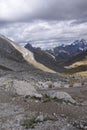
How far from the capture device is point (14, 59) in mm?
93312

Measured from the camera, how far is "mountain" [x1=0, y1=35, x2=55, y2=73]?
81.9 meters

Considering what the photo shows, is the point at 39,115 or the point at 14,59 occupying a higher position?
the point at 14,59

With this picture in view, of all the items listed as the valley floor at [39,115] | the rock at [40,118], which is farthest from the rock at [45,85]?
the rock at [40,118]

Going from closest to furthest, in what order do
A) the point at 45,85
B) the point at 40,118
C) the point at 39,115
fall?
the point at 40,118 < the point at 39,115 < the point at 45,85

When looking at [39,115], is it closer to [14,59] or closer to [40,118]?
[40,118]

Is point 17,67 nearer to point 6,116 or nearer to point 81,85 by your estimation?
point 81,85

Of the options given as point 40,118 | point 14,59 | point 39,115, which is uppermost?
point 14,59

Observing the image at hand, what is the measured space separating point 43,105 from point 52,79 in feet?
106

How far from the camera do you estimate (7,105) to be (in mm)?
32719

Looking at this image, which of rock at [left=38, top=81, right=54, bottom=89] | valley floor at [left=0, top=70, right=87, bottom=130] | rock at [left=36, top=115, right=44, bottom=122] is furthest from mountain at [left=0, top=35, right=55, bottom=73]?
rock at [left=36, top=115, right=44, bottom=122]

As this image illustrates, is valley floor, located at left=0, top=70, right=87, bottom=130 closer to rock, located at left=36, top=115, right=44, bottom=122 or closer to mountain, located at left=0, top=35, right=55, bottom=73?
rock, located at left=36, top=115, right=44, bottom=122

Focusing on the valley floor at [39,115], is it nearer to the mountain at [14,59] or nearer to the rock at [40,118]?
the rock at [40,118]

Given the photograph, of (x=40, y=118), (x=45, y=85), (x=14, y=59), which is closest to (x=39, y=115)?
(x=40, y=118)

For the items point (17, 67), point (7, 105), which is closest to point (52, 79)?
point (17, 67)
